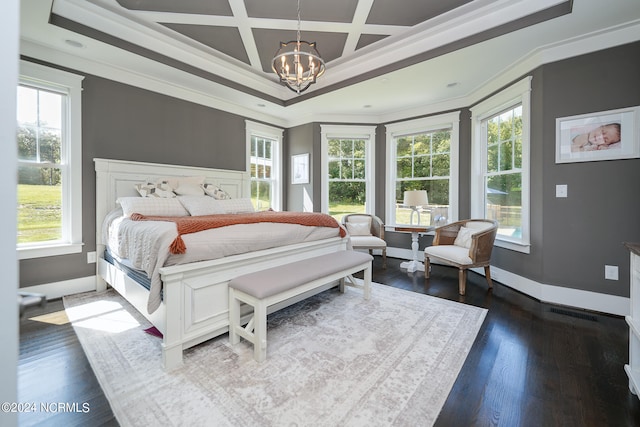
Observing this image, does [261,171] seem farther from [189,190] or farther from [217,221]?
[217,221]

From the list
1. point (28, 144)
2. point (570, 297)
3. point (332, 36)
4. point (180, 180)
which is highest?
point (332, 36)

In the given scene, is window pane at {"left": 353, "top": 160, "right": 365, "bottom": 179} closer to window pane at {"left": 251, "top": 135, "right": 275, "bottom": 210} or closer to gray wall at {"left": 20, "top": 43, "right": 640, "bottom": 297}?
window pane at {"left": 251, "top": 135, "right": 275, "bottom": 210}

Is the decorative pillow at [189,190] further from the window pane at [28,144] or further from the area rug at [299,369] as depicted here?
the area rug at [299,369]

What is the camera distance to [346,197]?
520cm

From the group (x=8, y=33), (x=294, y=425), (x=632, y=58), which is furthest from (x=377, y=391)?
(x=632, y=58)

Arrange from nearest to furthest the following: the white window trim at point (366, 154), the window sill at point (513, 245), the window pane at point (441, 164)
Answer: the window sill at point (513, 245), the window pane at point (441, 164), the white window trim at point (366, 154)

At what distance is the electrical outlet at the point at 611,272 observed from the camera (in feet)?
8.33

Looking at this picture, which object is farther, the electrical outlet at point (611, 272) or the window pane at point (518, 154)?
the window pane at point (518, 154)

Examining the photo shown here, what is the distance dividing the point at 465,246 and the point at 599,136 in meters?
1.72

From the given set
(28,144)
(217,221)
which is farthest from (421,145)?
(28,144)

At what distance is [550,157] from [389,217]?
2.53 m

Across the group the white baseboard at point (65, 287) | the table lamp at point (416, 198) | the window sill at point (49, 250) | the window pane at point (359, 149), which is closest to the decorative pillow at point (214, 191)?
the window sill at point (49, 250)

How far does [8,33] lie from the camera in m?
0.45

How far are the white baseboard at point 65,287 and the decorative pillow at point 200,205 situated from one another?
4.47 feet
